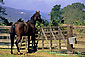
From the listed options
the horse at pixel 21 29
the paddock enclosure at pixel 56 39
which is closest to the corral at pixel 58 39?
the paddock enclosure at pixel 56 39

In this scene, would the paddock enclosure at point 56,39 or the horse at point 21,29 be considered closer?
the paddock enclosure at point 56,39

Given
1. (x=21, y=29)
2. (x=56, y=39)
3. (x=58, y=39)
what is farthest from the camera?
(x=56, y=39)

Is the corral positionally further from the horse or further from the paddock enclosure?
the horse

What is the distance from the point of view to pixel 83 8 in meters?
72.1

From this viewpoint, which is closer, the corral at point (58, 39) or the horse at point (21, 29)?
the corral at point (58, 39)

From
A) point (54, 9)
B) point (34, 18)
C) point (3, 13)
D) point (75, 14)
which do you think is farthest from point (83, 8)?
point (34, 18)

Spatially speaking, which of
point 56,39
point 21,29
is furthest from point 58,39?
point 21,29

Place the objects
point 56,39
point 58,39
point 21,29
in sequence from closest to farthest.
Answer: point 21,29 < point 58,39 < point 56,39

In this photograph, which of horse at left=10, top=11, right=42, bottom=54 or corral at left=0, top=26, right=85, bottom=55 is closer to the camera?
corral at left=0, top=26, right=85, bottom=55

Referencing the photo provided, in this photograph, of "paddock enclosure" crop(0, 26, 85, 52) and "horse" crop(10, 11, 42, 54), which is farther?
"horse" crop(10, 11, 42, 54)

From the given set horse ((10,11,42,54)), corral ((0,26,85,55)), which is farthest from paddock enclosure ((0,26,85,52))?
horse ((10,11,42,54))

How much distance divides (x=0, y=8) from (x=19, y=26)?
13.5 meters

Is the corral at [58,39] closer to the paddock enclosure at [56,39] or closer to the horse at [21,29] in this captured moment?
the paddock enclosure at [56,39]

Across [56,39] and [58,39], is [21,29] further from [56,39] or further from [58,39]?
[56,39]
